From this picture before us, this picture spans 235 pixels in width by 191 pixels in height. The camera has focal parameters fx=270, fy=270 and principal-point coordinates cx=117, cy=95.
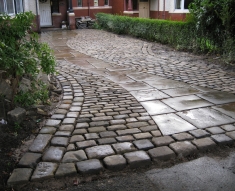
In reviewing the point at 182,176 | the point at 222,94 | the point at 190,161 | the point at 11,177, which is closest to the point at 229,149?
the point at 190,161

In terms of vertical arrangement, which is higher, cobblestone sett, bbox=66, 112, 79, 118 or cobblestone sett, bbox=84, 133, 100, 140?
cobblestone sett, bbox=66, 112, 79, 118

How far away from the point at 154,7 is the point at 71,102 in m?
18.4

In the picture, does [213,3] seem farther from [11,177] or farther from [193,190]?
[11,177]

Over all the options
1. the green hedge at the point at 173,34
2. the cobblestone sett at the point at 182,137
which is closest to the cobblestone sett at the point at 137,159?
the cobblestone sett at the point at 182,137

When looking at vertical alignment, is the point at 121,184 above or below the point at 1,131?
below

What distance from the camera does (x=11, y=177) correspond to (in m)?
2.67

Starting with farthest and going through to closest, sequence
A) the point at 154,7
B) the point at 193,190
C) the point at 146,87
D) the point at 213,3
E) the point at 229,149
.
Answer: the point at 154,7
the point at 213,3
the point at 146,87
the point at 229,149
the point at 193,190

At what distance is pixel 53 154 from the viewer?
3.08 m

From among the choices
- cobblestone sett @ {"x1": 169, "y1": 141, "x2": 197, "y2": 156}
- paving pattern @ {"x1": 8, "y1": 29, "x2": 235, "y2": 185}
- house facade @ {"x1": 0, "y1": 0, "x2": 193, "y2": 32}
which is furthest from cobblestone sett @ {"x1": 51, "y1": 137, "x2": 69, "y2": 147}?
house facade @ {"x1": 0, "y1": 0, "x2": 193, "y2": 32}

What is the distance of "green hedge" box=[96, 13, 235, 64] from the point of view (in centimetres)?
920

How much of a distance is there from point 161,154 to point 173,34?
870cm

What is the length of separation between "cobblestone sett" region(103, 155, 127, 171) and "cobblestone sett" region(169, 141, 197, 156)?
25.9 inches

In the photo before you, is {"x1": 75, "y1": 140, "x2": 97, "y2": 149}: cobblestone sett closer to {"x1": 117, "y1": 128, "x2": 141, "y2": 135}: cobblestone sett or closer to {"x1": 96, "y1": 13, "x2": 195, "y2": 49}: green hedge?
{"x1": 117, "y1": 128, "x2": 141, "y2": 135}: cobblestone sett

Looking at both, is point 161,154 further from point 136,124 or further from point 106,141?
point 136,124
